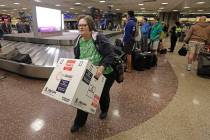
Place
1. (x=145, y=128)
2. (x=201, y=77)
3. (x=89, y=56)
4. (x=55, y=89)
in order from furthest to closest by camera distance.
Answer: (x=201, y=77) < (x=145, y=128) < (x=89, y=56) < (x=55, y=89)

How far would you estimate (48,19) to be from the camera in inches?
347

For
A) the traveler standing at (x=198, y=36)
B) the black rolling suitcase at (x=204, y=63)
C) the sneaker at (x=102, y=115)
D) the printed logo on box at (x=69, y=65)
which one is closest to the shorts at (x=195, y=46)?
the traveler standing at (x=198, y=36)

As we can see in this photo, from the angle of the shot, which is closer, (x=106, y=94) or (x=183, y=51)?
(x=106, y=94)

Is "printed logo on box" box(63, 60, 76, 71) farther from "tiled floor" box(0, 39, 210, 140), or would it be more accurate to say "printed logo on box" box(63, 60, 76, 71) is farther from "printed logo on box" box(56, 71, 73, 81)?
"tiled floor" box(0, 39, 210, 140)

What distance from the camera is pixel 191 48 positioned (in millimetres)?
5137

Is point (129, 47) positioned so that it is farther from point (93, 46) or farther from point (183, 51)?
point (183, 51)

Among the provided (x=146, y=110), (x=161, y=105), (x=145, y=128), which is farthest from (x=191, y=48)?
(x=145, y=128)

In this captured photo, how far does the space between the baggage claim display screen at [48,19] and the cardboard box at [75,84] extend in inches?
269

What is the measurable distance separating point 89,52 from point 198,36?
13.7ft

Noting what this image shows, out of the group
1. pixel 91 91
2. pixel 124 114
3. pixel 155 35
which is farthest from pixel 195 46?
pixel 91 91

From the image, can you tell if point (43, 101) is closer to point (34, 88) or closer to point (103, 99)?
point (34, 88)

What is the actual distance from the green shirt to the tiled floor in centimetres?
98

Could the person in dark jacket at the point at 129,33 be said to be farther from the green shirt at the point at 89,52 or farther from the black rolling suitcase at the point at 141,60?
the green shirt at the point at 89,52

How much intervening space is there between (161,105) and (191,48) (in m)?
2.84
